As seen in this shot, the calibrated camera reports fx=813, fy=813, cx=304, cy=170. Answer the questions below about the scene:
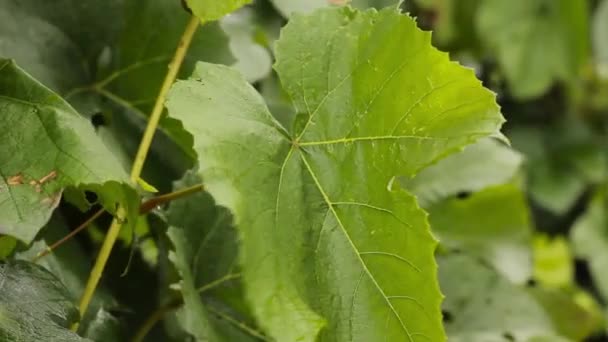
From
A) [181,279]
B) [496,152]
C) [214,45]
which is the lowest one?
[496,152]

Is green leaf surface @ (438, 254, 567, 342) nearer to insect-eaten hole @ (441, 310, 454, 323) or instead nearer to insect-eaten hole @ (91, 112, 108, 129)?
insect-eaten hole @ (441, 310, 454, 323)

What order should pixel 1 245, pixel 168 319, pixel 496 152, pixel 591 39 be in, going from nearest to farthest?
1. pixel 1 245
2. pixel 168 319
3. pixel 496 152
4. pixel 591 39

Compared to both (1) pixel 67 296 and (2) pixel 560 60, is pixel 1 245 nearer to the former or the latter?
(1) pixel 67 296

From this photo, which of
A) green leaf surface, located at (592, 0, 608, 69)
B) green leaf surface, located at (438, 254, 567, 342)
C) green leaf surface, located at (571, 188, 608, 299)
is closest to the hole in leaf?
green leaf surface, located at (438, 254, 567, 342)

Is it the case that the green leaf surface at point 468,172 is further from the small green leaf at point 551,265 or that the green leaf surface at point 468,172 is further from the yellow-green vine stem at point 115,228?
the small green leaf at point 551,265

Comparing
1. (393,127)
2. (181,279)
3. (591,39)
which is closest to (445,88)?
(393,127)

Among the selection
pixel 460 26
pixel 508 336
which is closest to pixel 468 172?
pixel 508 336

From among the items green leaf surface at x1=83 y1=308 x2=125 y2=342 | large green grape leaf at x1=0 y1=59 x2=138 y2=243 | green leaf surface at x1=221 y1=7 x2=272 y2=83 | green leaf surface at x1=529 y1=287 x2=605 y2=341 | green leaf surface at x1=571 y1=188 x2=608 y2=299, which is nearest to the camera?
large green grape leaf at x1=0 y1=59 x2=138 y2=243
